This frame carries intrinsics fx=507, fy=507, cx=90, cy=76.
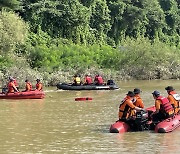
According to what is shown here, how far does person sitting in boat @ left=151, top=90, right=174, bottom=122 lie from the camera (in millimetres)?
16672

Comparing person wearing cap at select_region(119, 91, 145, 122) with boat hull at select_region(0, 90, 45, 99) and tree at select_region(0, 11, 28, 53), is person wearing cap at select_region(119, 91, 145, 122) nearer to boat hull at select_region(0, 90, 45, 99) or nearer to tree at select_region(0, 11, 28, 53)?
boat hull at select_region(0, 90, 45, 99)

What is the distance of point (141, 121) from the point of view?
656 inches

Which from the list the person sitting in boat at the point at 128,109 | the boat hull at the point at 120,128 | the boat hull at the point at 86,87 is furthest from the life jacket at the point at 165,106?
the boat hull at the point at 86,87

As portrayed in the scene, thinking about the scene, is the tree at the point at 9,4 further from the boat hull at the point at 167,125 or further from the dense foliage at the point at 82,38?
the boat hull at the point at 167,125

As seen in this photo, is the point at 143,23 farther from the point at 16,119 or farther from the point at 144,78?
the point at 16,119

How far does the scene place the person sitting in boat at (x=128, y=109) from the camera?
16656 mm

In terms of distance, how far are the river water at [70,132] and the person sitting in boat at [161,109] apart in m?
0.63

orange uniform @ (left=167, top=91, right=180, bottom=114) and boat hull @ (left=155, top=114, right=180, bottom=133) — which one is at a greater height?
orange uniform @ (left=167, top=91, right=180, bottom=114)

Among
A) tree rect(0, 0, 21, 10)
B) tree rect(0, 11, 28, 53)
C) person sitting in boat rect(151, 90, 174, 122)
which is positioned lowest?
person sitting in boat rect(151, 90, 174, 122)

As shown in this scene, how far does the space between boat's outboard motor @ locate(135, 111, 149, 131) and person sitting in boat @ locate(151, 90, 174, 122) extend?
35cm

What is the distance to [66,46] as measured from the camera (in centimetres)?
5103

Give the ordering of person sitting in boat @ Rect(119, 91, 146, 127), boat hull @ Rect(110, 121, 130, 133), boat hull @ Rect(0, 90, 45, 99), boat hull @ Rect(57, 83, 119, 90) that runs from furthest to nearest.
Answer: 1. boat hull @ Rect(57, 83, 119, 90)
2. boat hull @ Rect(0, 90, 45, 99)
3. person sitting in boat @ Rect(119, 91, 146, 127)
4. boat hull @ Rect(110, 121, 130, 133)

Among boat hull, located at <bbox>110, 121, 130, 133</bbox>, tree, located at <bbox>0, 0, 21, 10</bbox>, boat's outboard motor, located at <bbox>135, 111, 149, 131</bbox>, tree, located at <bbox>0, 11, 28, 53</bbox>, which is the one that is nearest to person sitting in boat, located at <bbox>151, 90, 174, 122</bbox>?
boat's outboard motor, located at <bbox>135, 111, 149, 131</bbox>

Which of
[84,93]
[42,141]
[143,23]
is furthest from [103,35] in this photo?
[42,141]
